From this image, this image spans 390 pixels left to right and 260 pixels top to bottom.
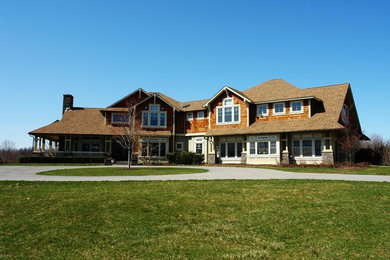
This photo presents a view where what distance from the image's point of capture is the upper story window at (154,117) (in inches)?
1471

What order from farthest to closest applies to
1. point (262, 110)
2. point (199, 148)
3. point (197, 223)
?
point (199, 148), point (262, 110), point (197, 223)

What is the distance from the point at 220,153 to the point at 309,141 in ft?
31.8

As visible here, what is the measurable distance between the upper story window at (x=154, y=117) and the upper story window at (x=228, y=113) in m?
7.21

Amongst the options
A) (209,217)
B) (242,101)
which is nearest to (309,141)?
(242,101)

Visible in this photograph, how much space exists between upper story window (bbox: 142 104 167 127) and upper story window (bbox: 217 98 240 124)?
721 centimetres

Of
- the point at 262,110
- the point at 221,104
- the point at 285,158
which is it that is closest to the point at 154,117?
the point at 221,104

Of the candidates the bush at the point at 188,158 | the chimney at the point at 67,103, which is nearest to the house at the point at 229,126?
the chimney at the point at 67,103

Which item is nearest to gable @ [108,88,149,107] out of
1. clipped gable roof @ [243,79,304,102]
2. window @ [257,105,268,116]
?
clipped gable roof @ [243,79,304,102]

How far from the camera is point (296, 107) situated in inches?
1194

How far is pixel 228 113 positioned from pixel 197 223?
27296 millimetres

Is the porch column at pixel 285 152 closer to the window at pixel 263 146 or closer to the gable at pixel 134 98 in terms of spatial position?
the window at pixel 263 146

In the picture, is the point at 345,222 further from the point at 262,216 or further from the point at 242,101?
the point at 242,101

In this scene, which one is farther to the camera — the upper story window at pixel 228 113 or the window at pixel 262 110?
the upper story window at pixel 228 113

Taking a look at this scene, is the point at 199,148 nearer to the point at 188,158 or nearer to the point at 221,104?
the point at 188,158
